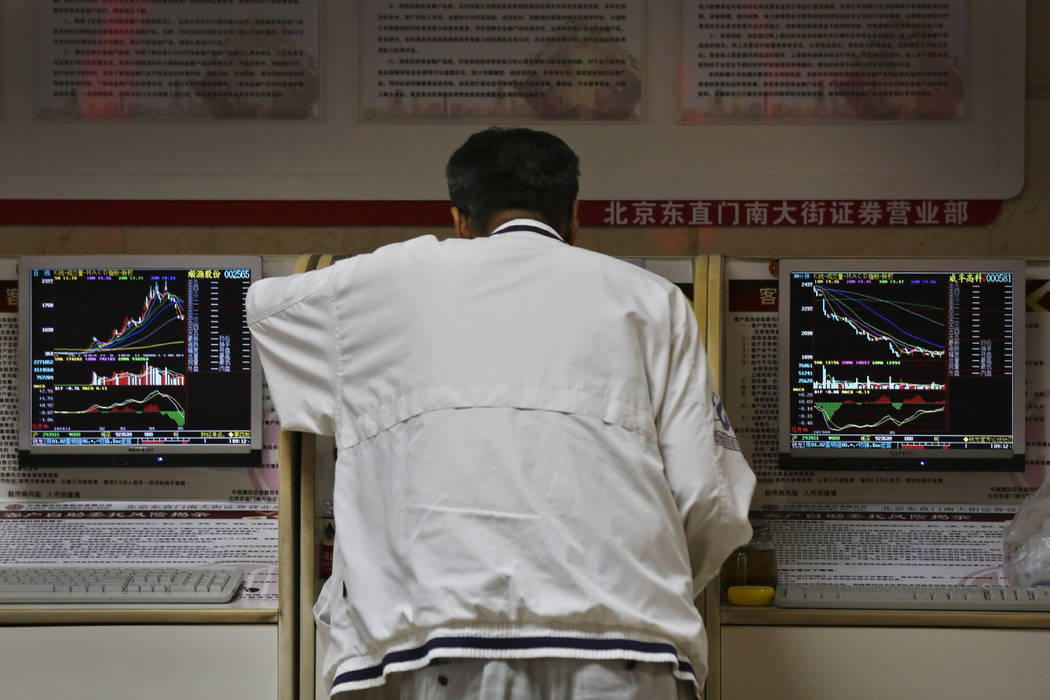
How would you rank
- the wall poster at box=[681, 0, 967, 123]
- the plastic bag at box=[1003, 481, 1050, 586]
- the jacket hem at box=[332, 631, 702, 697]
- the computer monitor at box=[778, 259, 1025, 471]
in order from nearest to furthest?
the jacket hem at box=[332, 631, 702, 697] → the plastic bag at box=[1003, 481, 1050, 586] → the computer monitor at box=[778, 259, 1025, 471] → the wall poster at box=[681, 0, 967, 123]

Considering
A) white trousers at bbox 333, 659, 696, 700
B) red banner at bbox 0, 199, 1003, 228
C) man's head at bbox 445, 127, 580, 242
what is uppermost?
red banner at bbox 0, 199, 1003, 228

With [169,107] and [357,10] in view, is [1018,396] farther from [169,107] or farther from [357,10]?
[169,107]

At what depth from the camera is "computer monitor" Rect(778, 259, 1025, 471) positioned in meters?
2.17

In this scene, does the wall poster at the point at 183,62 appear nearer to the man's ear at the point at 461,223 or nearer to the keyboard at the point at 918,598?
the man's ear at the point at 461,223

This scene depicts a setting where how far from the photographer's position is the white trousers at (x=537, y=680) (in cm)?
127

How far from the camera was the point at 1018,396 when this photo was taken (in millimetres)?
2170

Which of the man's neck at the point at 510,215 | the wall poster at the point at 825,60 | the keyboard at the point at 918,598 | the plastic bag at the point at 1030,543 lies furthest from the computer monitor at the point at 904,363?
→ the man's neck at the point at 510,215

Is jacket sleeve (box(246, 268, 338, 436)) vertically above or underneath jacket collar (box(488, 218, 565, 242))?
underneath

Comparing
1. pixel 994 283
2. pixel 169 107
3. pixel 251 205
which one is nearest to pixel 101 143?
pixel 169 107

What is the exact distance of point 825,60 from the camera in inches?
102

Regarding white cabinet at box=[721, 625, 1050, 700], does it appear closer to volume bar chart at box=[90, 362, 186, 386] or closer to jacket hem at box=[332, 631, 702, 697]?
jacket hem at box=[332, 631, 702, 697]

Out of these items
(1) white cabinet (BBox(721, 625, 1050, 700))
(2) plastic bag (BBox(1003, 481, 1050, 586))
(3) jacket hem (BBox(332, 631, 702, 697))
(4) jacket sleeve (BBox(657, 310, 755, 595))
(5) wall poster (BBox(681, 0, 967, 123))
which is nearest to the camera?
(3) jacket hem (BBox(332, 631, 702, 697))

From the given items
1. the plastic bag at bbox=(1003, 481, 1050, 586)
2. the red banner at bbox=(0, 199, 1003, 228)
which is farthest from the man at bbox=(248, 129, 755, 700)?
the red banner at bbox=(0, 199, 1003, 228)

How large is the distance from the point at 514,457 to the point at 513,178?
0.44 m
